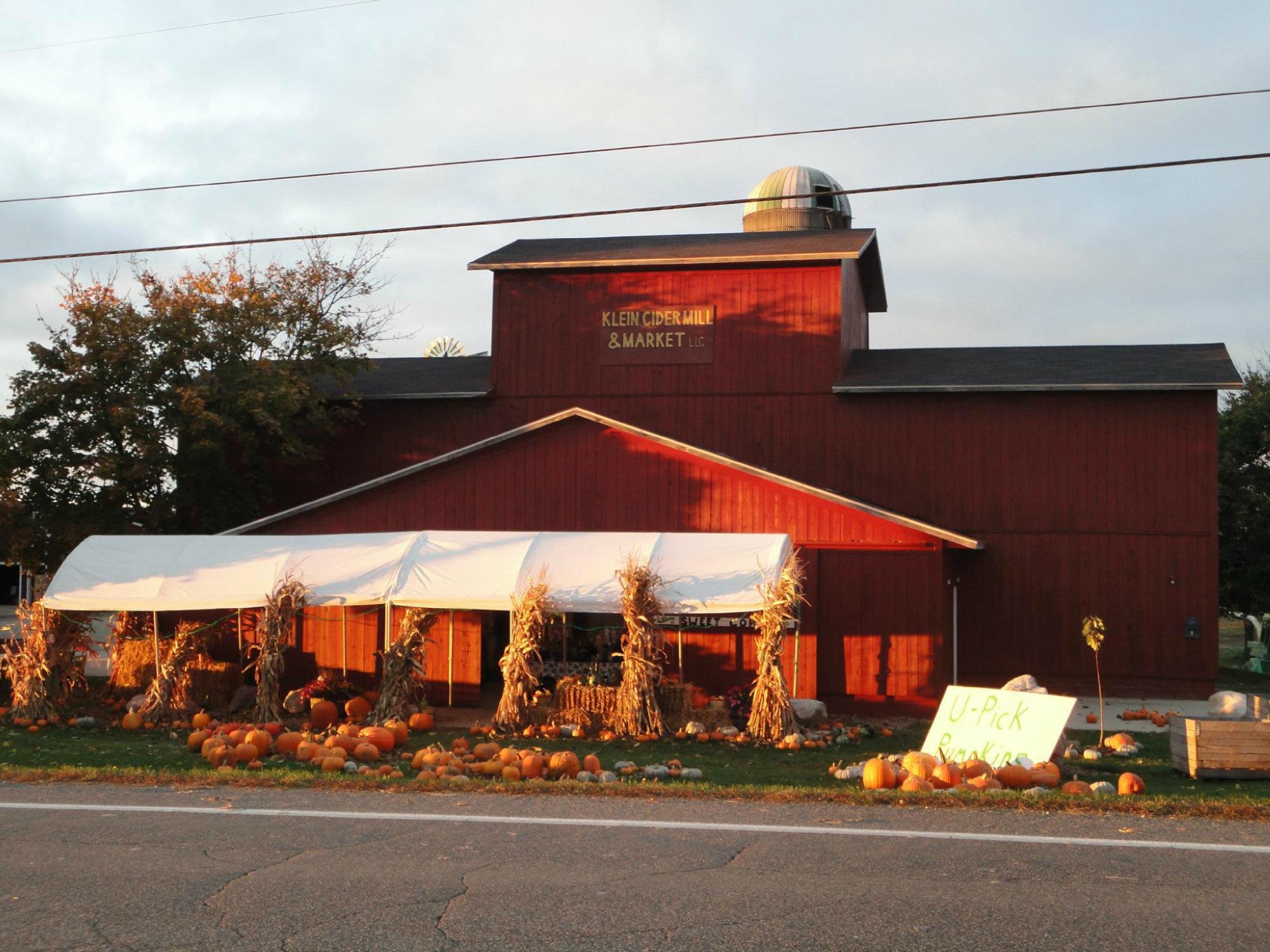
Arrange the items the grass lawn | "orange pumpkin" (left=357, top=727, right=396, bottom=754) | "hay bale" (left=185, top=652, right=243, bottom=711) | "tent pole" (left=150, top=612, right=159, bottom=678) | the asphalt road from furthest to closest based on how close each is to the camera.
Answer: "hay bale" (left=185, top=652, right=243, bottom=711)
"tent pole" (left=150, top=612, right=159, bottom=678)
"orange pumpkin" (left=357, top=727, right=396, bottom=754)
the grass lawn
the asphalt road

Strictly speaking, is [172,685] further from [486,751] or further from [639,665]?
[639,665]

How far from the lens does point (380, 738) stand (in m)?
13.5

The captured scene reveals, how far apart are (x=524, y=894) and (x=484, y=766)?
506 cm

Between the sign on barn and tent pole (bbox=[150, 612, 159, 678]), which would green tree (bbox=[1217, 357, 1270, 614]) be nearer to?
the sign on barn

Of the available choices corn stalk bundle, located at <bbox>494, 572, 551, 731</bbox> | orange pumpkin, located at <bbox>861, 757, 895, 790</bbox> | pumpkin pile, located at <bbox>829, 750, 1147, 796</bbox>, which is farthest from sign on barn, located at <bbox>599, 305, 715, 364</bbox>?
orange pumpkin, located at <bbox>861, 757, 895, 790</bbox>

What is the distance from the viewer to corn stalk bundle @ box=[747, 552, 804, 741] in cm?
1495

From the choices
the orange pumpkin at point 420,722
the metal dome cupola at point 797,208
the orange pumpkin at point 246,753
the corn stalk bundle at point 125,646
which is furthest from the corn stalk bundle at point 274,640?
the metal dome cupola at point 797,208

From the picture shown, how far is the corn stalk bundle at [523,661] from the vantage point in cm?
1543

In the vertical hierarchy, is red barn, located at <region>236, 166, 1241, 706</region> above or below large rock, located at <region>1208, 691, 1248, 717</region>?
above

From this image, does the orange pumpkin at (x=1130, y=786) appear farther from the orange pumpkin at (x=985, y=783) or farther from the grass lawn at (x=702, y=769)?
the orange pumpkin at (x=985, y=783)

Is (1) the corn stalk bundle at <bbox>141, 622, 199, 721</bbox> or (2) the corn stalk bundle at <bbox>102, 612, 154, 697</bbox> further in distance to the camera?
(2) the corn stalk bundle at <bbox>102, 612, 154, 697</bbox>

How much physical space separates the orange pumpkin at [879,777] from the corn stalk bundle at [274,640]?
28.0 ft

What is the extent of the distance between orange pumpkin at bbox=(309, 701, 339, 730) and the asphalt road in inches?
269

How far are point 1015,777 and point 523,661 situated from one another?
6676 millimetres
